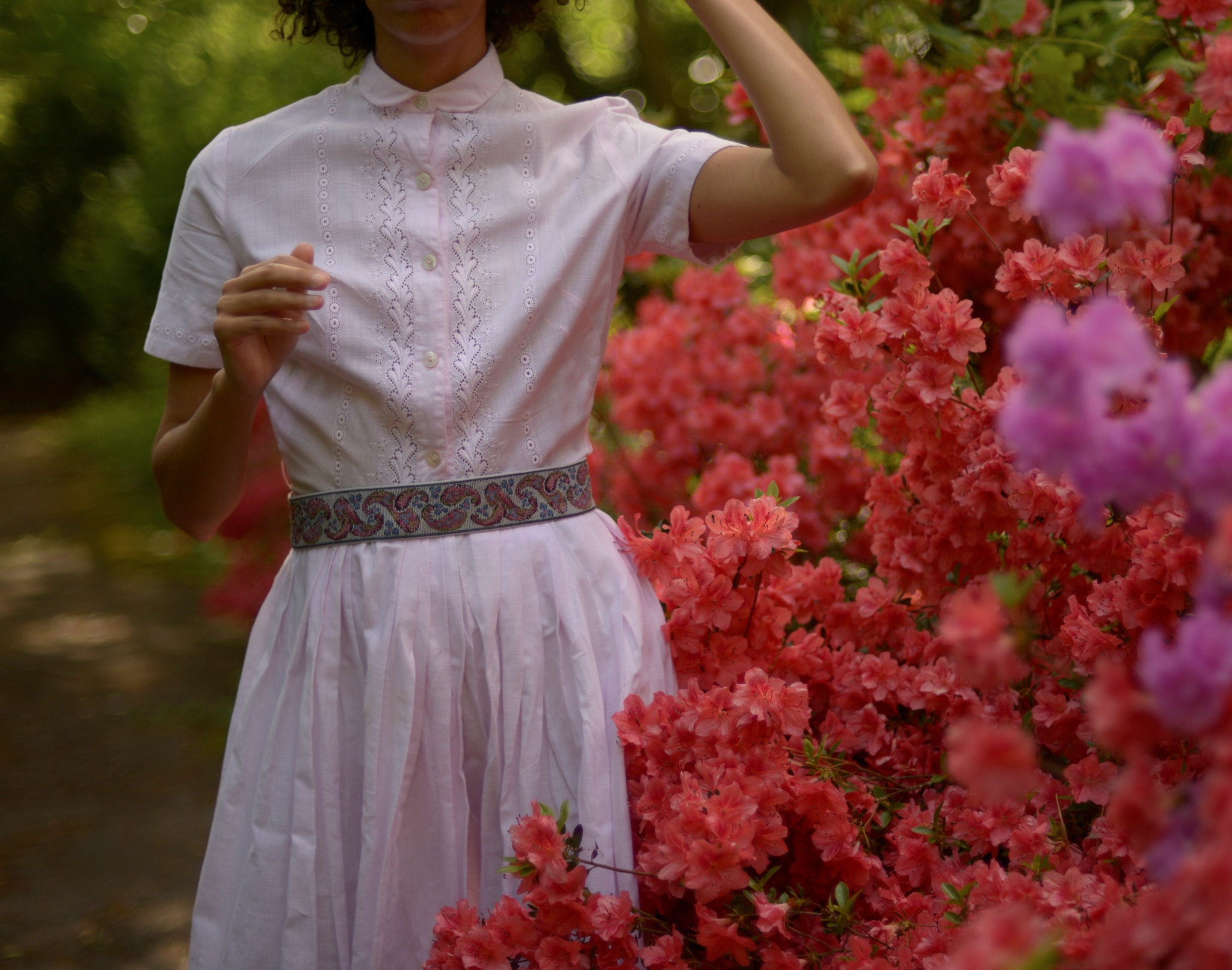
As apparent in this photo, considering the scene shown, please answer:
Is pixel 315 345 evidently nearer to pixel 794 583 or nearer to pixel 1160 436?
pixel 794 583

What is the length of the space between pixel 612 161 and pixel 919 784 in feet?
2.56

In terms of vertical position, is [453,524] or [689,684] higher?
[453,524]

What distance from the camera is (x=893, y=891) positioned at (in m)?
1.15

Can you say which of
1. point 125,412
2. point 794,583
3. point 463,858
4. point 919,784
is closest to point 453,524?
point 463,858

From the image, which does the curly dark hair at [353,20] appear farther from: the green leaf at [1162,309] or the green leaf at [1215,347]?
the green leaf at [1215,347]

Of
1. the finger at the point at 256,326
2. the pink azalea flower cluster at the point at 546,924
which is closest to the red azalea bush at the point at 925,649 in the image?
the pink azalea flower cluster at the point at 546,924

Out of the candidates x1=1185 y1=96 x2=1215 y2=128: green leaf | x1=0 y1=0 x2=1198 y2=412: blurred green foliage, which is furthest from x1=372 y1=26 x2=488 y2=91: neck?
x1=1185 y1=96 x2=1215 y2=128: green leaf

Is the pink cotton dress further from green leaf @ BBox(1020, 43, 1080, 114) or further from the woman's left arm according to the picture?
green leaf @ BBox(1020, 43, 1080, 114)

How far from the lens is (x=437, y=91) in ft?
4.21

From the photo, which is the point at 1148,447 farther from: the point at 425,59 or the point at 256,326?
the point at 425,59

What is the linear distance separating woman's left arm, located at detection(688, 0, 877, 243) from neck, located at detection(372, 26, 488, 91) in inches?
10.3

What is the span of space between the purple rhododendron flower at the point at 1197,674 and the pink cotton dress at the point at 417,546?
86 centimetres

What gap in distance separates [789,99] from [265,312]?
0.54 meters

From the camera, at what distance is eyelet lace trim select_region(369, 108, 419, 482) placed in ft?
3.94
